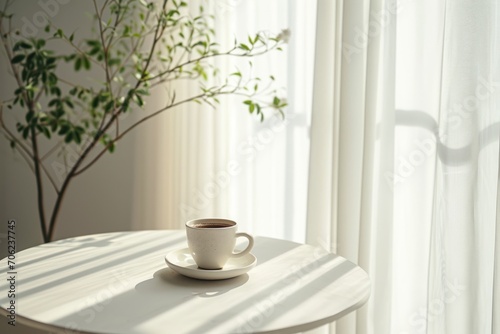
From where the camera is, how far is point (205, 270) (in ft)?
3.73

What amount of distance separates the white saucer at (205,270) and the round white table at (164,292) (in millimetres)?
20

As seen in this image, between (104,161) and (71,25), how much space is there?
56 centimetres

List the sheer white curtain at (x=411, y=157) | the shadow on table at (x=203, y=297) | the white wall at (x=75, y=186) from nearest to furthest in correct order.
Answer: the shadow on table at (x=203, y=297) → the sheer white curtain at (x=411, y=157) → the white wall at (x=75, y=186)

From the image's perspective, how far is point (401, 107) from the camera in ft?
5.49

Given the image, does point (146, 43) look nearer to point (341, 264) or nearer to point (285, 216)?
point (285, 216)

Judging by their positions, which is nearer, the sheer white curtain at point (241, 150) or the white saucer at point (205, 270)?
the white saucer at point (205, 270)

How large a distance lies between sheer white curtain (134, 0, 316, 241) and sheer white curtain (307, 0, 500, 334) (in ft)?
0.63

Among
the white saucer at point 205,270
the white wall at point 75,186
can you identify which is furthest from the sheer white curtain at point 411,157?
the white wall at point 75,186

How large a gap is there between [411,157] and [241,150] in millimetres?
663

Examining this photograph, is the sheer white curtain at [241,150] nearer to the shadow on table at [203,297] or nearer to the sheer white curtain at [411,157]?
the sheer white curtain at [411,157]

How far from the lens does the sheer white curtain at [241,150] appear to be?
198 cm

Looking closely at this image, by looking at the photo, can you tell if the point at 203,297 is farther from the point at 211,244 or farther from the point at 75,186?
the point at 75,186

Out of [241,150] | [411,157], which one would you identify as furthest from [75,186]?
[411,157]

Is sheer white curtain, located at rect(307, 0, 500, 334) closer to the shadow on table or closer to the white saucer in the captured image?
the shadow on table
